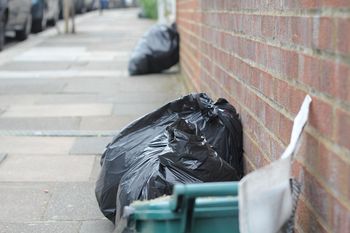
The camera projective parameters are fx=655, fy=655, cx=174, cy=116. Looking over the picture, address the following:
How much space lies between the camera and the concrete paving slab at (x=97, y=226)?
4047 mm

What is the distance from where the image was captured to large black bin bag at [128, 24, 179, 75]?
35.4 ft

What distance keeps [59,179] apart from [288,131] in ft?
8.89

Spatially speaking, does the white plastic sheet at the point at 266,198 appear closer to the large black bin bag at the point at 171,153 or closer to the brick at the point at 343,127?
the brick at the point at 343,127

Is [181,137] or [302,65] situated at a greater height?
[302,65]

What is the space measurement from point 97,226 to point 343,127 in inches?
93.5

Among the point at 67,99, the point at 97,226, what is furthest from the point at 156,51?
the point at 97,226

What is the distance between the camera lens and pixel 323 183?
7.54 ft

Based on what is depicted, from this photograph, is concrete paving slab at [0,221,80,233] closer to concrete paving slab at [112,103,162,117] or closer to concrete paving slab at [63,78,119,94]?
concrete paving slab at [112,103,162,117]

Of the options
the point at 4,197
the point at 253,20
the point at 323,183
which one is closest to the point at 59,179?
the point at 4,197

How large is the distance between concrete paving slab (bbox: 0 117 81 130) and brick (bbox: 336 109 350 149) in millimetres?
5010

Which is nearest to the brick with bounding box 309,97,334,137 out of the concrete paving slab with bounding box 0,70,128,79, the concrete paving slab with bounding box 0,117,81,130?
the concrete paving slab with bounding box 0,117,81,130

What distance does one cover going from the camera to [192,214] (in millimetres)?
2098

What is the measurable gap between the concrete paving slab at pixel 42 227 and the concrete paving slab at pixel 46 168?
91 cm

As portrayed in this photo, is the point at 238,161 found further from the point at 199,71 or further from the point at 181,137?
the point at 199,71
